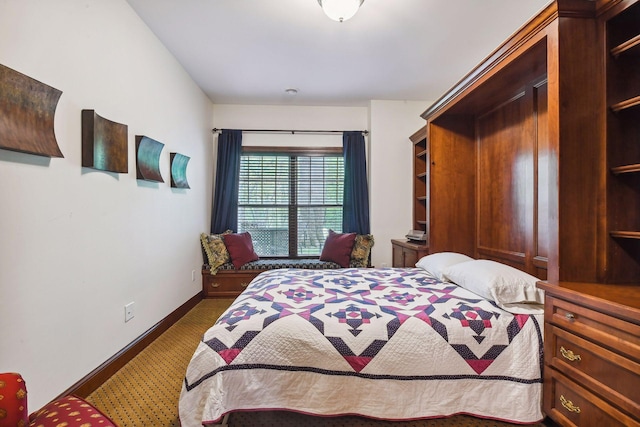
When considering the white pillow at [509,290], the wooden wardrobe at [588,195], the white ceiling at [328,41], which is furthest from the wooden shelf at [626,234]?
the white ceiling at [328,41]

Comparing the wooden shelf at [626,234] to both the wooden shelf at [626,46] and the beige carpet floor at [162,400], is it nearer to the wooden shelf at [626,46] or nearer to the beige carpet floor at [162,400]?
the wooden shelf at [626,46]

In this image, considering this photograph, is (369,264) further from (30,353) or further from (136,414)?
(30,353)

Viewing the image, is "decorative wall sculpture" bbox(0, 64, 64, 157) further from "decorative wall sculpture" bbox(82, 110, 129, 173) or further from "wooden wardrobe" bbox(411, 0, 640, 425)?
"wooden wardrobe" bbox(411, 0, 640, 425)

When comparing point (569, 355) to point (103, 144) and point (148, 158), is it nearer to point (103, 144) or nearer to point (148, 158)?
Answer: point (103, 144)

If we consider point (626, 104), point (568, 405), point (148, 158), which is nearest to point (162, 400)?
point (148, 158)

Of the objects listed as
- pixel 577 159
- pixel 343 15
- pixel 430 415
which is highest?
pixel 343 15

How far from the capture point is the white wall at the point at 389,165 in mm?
4250

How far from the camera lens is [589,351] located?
128 centimetres

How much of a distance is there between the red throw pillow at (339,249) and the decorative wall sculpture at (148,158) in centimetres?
221

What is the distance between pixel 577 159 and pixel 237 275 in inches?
139

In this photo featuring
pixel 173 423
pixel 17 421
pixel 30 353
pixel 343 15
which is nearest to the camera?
pixel 17 421

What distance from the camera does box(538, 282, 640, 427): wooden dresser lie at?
1.13 metres

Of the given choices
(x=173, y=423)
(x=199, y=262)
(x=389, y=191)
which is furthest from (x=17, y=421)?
(x=389, y=191)

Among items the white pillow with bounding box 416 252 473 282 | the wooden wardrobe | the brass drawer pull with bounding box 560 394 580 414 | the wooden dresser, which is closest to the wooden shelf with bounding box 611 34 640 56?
the wooden wardrobe
